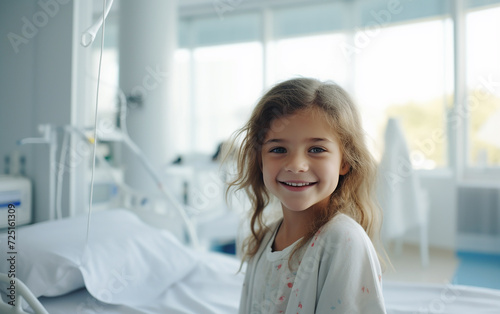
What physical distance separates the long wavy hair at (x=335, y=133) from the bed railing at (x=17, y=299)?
585 mm

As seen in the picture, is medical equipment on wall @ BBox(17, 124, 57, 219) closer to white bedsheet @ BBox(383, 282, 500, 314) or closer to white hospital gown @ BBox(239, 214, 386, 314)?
white hospital gown @ BBox(239, 214, 386, 314)

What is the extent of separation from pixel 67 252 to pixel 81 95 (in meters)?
0.71

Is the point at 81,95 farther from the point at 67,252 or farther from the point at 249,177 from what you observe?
the point at 249,177

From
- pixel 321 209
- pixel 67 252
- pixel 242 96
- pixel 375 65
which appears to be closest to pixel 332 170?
pixel 321 209

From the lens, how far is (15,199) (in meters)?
1.43

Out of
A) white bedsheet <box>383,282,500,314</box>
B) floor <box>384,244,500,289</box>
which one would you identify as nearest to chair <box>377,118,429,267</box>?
floor <box>384,244,500,289</box>

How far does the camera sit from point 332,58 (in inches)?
156

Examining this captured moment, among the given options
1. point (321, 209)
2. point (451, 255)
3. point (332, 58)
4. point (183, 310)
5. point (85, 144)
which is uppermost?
point (332, 58)

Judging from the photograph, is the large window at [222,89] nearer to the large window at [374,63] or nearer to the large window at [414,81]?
the large window at [374,63]

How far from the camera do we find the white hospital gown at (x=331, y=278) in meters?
0.71

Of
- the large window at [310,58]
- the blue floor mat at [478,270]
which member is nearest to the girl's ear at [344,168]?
the blue floor mat at [478,270]

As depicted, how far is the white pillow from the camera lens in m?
1.13

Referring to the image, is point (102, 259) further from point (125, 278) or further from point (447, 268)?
point (447, 268)

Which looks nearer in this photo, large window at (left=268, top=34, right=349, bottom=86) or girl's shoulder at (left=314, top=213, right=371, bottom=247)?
girl's shoulder at (left=314, top=213, right=371, bottom=247)
